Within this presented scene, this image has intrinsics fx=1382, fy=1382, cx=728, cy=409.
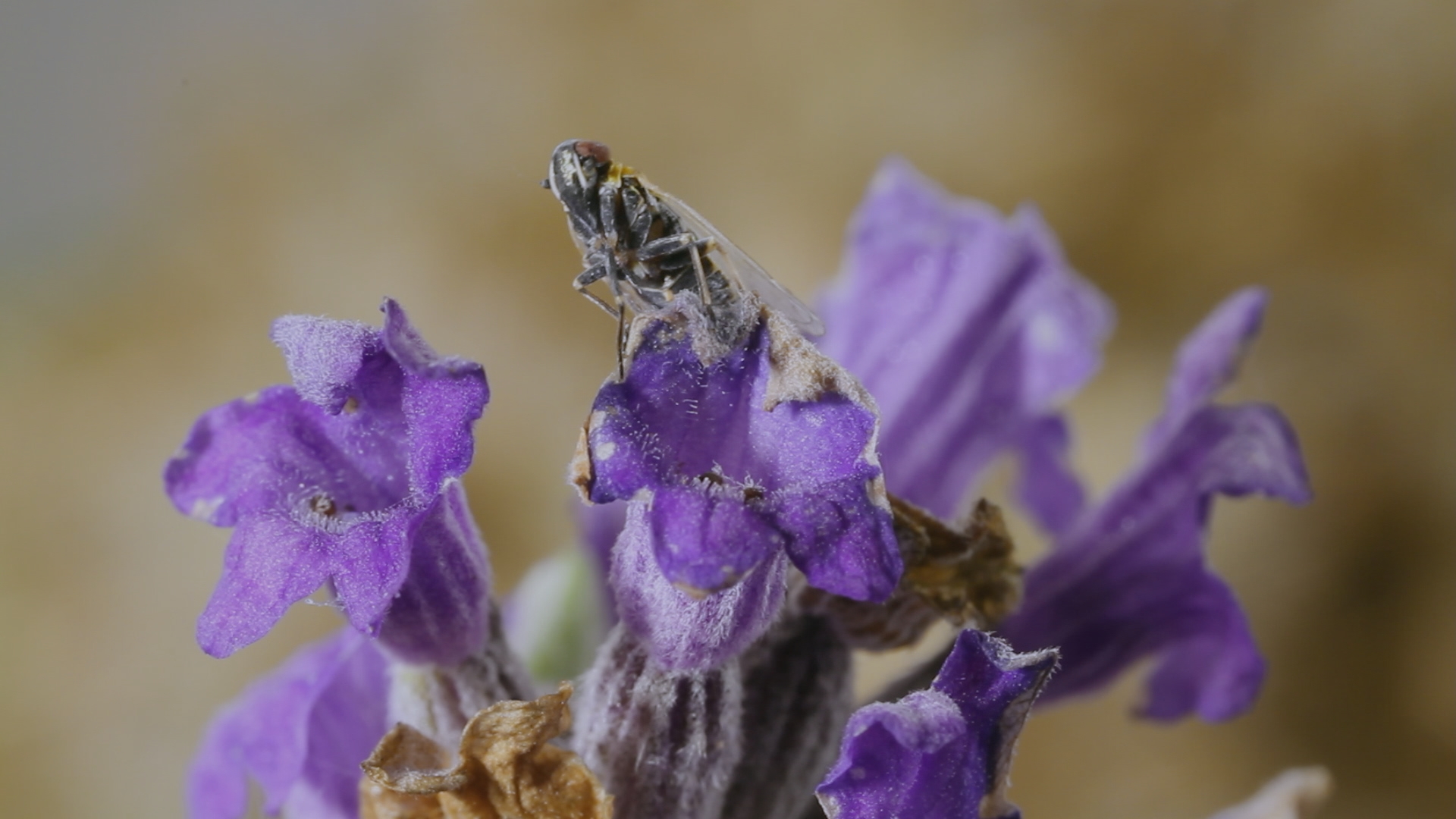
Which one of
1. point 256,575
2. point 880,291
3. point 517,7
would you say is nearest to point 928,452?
point 880,291

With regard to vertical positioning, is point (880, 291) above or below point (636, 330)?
above

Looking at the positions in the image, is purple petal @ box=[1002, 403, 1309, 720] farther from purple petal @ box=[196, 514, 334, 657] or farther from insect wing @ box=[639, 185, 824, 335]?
purple petal @ box=[196, 514, 334, 657]

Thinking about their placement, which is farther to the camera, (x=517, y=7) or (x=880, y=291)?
(x=517, y=7)

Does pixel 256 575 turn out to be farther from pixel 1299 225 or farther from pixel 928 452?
pixel 1299 225

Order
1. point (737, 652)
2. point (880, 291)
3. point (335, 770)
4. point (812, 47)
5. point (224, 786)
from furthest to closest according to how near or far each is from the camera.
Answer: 1. point (812, 47)
2. point (880, 291)
3. point (224, 786)
4. point (335, 770)
5. point (737, 652)

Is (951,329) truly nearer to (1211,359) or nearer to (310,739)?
(1211,359)

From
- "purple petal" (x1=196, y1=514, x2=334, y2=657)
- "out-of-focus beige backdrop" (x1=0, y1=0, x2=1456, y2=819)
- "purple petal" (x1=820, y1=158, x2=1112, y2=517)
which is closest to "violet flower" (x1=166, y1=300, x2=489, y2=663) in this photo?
"purple petal" (x1=196, y1=514, x2=334, y2=657)

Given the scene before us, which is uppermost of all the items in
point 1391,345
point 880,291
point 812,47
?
point 812,47

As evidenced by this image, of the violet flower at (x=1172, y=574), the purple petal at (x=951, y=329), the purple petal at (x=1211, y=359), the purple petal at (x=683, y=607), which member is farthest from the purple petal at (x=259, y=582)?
the purple petal at (x=1211, y=359)
